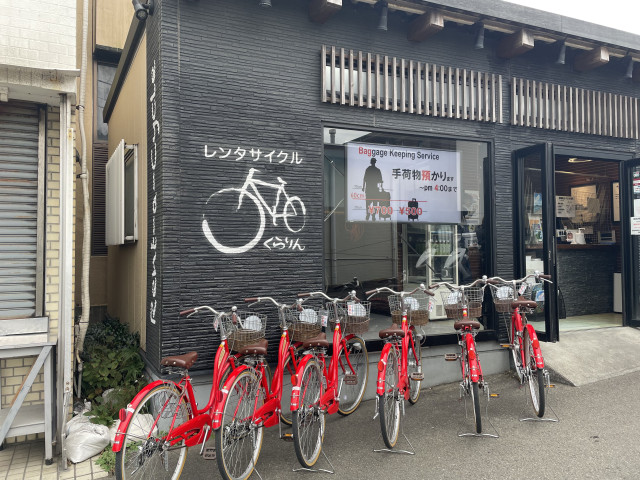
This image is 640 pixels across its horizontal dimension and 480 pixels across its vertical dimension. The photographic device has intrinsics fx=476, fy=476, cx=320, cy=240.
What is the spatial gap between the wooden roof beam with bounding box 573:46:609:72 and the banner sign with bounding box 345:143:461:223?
2.40 m

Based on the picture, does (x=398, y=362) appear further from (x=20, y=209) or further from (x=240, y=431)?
(x=20, y=209)

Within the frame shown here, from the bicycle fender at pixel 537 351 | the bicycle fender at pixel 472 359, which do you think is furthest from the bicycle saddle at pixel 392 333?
the bicycle fender at pixel 537 351

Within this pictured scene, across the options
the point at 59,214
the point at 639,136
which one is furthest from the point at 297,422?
the point at 639,136

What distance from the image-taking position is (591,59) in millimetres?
6742

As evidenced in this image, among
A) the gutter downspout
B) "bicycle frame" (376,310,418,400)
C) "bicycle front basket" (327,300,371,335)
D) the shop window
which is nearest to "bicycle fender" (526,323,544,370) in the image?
"bicycle frame" (376,310,418,400)

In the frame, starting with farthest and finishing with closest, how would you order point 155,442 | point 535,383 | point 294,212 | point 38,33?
point 294,212 → point 535,383 → point 38,33 → point 155,442

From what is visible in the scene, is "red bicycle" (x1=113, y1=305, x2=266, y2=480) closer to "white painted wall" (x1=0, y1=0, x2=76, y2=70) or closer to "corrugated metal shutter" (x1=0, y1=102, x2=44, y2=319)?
"corrugated metal shutter" (x1=0, y1=102, x2=44, y2=319)

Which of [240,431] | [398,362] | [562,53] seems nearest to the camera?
[240,431]

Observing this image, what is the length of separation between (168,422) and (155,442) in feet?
0.57

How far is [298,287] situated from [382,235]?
Answer: 1390 millimetres

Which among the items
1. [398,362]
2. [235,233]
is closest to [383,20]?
[235,233]

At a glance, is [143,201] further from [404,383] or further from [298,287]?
[404,383]

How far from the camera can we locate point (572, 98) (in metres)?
6.96

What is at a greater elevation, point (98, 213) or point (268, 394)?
point (98, 213)
